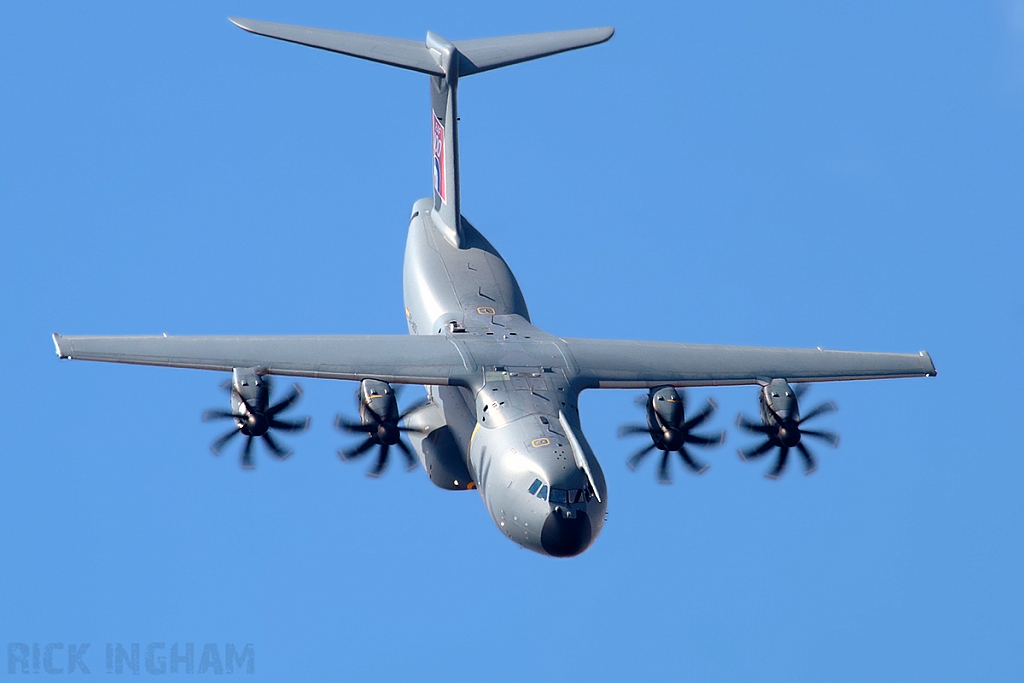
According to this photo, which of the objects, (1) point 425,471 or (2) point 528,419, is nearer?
(2) point 528,419

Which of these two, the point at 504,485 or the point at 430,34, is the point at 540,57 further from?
the point at 504,485

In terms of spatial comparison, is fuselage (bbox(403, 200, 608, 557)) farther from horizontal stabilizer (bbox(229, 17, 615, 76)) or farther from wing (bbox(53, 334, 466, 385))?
horizontal stabilizer (bbox(229, 17, 615, 76))

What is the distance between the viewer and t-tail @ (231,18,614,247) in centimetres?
6762

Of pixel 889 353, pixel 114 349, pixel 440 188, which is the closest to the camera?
pixel 114 349

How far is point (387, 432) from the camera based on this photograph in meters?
59.6

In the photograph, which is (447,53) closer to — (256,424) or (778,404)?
(256,424)

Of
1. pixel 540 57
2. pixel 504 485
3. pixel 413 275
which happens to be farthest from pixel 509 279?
pixel 504 485

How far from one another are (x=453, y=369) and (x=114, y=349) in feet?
34.2

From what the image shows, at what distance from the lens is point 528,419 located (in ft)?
190

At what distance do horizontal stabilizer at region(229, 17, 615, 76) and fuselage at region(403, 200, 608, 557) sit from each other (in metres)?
6.41

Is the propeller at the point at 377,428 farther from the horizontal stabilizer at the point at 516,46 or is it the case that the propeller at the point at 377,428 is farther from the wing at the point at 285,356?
the horizontal stabilizer at the point at 516,46

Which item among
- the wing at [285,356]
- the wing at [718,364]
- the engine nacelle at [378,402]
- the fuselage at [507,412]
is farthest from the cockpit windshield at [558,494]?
the wing at [718,364]

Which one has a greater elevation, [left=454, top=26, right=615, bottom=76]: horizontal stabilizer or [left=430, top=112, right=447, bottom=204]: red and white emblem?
[left=454, top=26, right=615, bottom=76]: horizontal stabilizer

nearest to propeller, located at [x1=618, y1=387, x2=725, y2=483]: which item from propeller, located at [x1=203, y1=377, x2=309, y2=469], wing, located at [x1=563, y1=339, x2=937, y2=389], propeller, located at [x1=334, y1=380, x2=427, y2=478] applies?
wing, located at [x1=563, y1=339, x2=937, y2=389]
